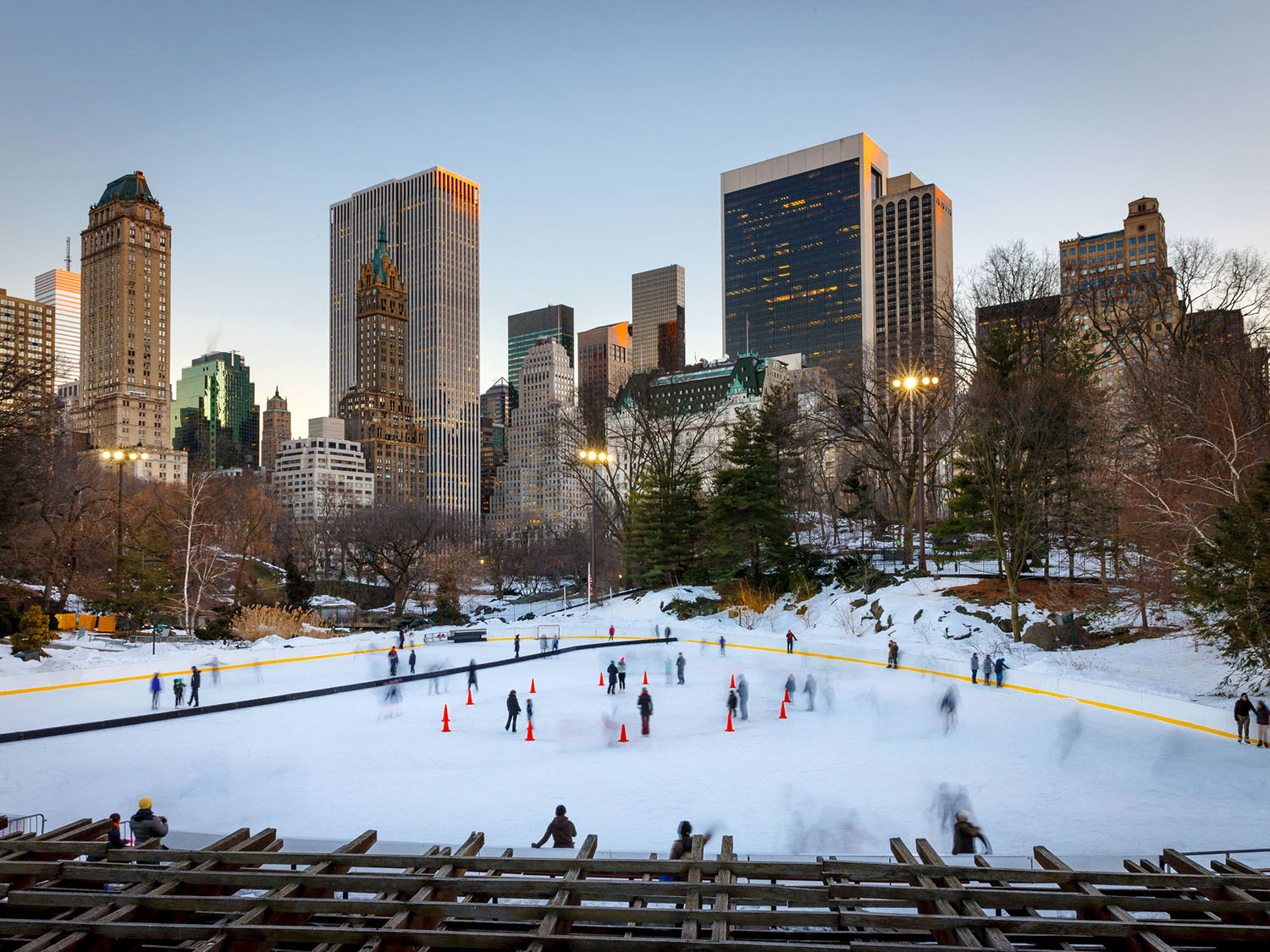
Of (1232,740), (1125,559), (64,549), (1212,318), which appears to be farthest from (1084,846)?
(64,549)

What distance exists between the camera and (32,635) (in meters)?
27.4

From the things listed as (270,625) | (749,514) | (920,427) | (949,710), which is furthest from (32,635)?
(920,427)

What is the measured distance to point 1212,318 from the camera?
117 ft

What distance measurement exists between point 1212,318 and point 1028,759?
2953cm

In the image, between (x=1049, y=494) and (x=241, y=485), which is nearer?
(x=1049, y=494)

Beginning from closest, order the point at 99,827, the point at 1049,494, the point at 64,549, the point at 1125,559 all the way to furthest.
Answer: the point at 99,827 < the point at 1125,559 < the point at 1049,494 < the point at 64,549

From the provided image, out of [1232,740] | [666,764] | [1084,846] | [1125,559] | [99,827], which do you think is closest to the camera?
[99,827]

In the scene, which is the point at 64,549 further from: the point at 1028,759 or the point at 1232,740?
the point at 1232,740

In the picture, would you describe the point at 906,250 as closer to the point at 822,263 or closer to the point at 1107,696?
the point at 822,263

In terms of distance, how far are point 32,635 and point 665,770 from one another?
A: 24486 mm

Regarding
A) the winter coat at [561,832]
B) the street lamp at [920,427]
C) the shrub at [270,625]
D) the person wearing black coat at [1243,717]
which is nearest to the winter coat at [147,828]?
the winter coat at [561,832]

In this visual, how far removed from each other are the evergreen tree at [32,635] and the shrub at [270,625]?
7.68 metres

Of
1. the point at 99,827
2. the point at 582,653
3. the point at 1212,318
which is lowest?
the point at 582,653

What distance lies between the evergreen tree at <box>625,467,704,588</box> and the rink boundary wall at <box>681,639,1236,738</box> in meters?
20.7
